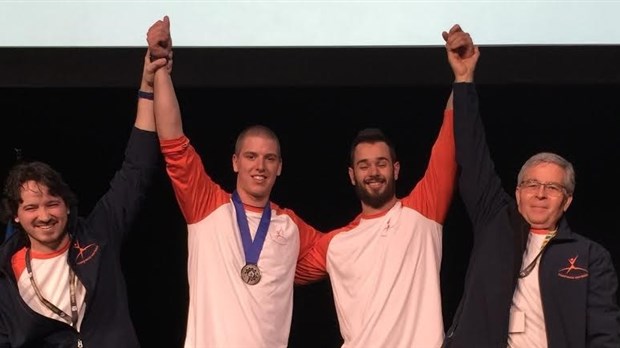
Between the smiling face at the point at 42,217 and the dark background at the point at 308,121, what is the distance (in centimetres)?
63

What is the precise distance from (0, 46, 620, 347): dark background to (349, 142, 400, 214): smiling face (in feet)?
1.42

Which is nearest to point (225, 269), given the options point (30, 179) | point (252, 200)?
point (252, 200)

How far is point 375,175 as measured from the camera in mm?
3904

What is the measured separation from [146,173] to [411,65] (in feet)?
3.58

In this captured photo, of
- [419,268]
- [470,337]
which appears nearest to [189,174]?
[419,268]

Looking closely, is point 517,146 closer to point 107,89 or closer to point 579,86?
point 579,86

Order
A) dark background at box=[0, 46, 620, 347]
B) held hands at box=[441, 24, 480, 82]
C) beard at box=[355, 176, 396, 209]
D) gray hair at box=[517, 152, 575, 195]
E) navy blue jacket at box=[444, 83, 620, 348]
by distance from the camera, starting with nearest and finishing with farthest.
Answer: navy blue jacket at box=[444, 83, 620, 348] < gray hair at box=[517, 152, 575, 195] < held hands at box=[441, 24, 480, 82] < beard at box=[355, 176, 396, 209] < dark background at box=[0, 46, 620, 347]

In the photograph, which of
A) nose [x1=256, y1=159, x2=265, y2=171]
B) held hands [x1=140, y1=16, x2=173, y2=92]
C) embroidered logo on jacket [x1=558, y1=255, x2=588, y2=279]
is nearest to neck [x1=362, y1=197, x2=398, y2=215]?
nose [x1=256, y1=159, x2=265, y2=171]

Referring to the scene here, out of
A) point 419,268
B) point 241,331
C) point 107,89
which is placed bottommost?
point 241,331

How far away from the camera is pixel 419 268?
3.82 meters

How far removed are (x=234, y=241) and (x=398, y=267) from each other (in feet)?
1.81

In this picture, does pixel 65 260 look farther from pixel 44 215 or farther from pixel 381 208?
pixel 381 208

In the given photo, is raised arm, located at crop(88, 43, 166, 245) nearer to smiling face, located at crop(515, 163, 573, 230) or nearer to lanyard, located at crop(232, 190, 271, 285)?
lanyard, located at crop(232, 190, 271, 285)

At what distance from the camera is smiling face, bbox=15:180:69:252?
3.72 m
